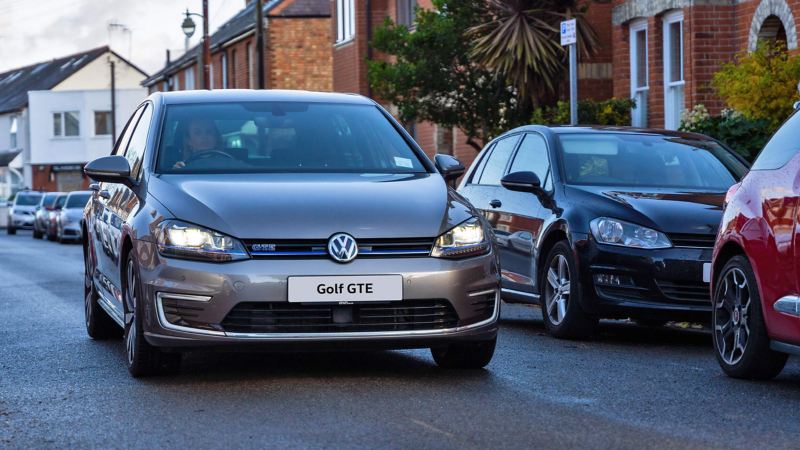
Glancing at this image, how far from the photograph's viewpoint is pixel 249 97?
919 centimetres

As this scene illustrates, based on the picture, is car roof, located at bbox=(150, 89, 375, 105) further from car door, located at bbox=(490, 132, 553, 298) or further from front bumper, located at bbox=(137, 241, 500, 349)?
car door, located at bbox=(490, 132, 553, 298)

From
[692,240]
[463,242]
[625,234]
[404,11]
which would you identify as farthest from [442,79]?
[463,242]

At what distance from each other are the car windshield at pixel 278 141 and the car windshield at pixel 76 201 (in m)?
35.8

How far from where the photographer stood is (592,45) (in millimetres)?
25141

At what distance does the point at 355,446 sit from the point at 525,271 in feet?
17.8

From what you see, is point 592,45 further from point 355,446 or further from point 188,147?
point 355,446

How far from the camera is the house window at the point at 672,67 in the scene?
23422mm

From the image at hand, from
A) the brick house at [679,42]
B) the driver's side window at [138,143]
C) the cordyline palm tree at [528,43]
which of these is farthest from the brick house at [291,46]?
the driver's side window at [138,143]

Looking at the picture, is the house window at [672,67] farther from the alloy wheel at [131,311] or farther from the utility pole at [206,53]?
the utility pole at [206,53]

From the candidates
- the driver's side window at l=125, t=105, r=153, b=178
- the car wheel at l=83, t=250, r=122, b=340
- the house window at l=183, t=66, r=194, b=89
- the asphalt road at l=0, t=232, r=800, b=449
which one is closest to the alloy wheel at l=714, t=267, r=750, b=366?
the asphalt road at l=0, t=232, r=800, b=449

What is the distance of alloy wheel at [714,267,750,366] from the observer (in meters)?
8.02

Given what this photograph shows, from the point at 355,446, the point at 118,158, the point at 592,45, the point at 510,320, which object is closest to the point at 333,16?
the point at 592,45

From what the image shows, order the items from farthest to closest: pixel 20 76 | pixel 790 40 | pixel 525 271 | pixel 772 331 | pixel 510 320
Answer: pixel 20 76
pixel 790 40
pixel 510 320
pixel 525 271
pixel 772 331

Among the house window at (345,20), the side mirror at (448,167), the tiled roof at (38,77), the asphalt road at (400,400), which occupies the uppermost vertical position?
the tiled roof at (38,77)
